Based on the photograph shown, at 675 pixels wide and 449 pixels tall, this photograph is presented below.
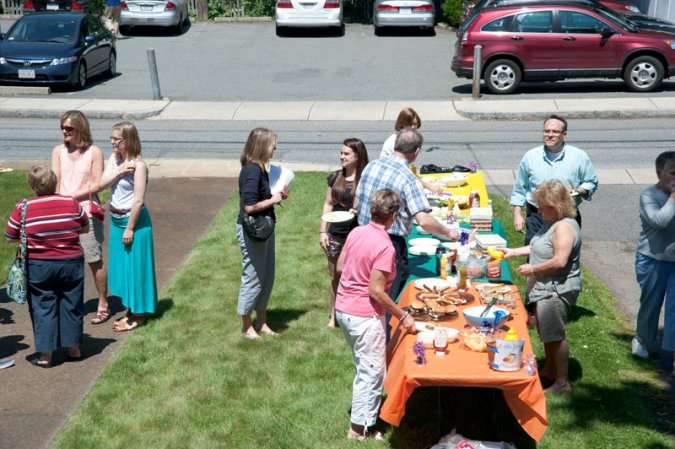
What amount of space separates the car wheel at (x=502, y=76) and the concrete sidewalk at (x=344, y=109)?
2.64ft

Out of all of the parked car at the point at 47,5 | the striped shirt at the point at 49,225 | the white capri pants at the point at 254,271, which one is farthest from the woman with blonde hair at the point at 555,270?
the parked car at the point at 47,5

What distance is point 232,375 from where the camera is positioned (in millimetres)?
7785

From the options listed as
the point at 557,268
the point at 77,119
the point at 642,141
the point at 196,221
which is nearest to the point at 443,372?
the point at 557,268

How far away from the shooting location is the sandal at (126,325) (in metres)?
8.84

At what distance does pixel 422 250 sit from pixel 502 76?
13.9 meters

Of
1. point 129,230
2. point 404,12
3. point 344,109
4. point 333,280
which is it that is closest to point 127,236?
point 129,230

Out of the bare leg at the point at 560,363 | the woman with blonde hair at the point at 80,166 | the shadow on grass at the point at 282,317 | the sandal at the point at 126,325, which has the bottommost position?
the shadow on grass at the point at 282,317

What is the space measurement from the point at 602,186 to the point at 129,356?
846cm

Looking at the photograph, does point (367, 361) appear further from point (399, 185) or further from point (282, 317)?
point (282, 317)

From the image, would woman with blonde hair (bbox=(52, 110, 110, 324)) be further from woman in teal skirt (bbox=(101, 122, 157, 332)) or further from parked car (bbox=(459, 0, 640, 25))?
parked car (bbox=(459, 0, 640, 25))

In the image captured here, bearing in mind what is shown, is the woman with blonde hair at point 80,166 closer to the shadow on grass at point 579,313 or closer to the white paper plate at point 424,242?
the white paper plate at point 424,242

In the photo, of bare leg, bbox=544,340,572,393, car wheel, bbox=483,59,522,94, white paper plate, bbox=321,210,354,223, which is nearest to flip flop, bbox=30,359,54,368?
white paper plate, bbox=321,210,354,223

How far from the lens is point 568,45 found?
20.7m

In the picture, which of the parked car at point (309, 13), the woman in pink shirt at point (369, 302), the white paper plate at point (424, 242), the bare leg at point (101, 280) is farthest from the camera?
the parked car at point (309, 13)
